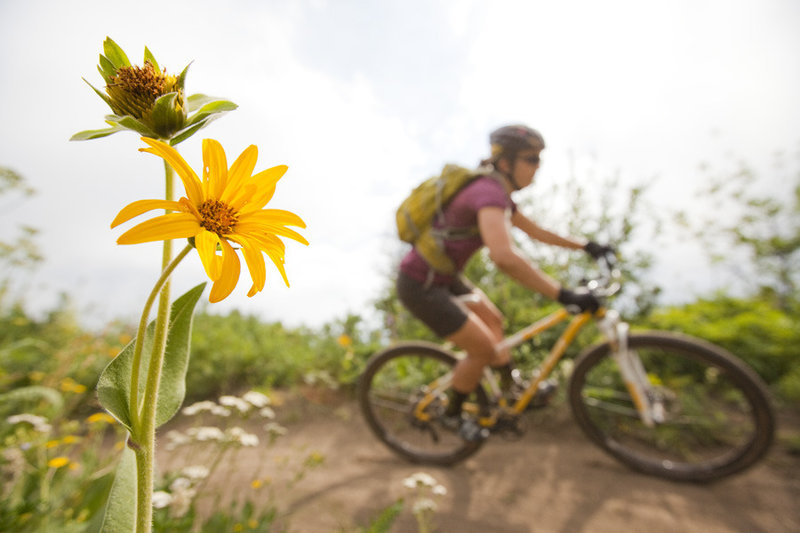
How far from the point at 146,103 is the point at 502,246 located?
76.6 inches

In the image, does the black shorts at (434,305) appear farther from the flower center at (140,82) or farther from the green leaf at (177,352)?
the flower center at (140,82)

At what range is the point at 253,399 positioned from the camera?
200 cm

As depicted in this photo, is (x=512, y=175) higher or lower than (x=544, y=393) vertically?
higher

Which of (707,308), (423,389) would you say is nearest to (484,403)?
(423,389)

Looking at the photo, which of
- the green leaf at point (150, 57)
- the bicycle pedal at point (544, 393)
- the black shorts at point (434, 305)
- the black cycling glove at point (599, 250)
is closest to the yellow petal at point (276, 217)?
the green leaf at point (150, 57)

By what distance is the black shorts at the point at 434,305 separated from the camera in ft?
8.14

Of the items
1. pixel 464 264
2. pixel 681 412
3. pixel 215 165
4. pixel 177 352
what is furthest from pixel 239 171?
pixel 681 412

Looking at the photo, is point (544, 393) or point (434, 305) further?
point (544, 393)

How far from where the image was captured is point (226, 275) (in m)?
0.50

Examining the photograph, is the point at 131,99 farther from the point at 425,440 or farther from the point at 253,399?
the point at 425,440

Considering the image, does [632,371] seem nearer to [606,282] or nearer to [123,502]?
[606,282]

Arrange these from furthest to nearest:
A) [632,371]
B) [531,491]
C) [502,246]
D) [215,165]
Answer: [632,371] < [531,491] < [502,246] < [215,165]

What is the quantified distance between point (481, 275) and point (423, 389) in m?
1.77

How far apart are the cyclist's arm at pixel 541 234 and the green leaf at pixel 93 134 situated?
9.00ft
